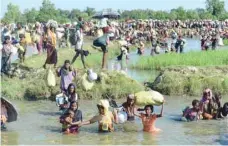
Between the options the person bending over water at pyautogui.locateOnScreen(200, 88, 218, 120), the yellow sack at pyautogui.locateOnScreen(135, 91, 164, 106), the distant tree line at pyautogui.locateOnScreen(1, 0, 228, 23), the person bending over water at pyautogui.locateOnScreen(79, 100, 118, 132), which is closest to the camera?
the person bending over water at pyautogui.locateOnScreen(79, 100, 118, 132)

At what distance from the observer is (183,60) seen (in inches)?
841

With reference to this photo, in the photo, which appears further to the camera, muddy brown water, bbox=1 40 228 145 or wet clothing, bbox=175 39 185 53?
wet clothing, bbox=175 39 185 53

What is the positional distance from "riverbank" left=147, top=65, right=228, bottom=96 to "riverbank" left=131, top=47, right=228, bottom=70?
477cm

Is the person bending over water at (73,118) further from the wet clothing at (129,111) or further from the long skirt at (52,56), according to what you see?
the long skirt at (52,56)

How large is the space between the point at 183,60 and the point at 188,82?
244 inches

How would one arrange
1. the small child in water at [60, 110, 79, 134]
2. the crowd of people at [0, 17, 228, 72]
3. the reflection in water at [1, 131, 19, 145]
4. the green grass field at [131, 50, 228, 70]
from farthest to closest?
the green grass field at [131, 50, 228, 70]
the crowd of people at [0, 17, 228, 72]
the small child in water at [60, 110, 79, 134]
the reflection in water at [1, 131, 19, 145]

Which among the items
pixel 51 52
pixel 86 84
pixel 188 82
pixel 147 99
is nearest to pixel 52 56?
pixel 51 52

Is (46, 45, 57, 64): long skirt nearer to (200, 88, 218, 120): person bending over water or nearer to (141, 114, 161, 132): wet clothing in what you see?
(200, 88, 218, 120): person bending over water

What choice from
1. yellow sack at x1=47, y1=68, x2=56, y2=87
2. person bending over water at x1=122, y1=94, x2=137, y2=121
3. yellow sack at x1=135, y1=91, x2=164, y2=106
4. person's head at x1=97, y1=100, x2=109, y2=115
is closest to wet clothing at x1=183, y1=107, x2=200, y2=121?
yellow sack at x1=135, y1=91, x2=164, y2=106

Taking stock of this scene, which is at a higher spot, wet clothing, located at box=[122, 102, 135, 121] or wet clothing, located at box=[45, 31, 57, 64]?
wet clothing, located at box=[45, 31, 57, 64]

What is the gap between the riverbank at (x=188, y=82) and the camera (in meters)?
15.2

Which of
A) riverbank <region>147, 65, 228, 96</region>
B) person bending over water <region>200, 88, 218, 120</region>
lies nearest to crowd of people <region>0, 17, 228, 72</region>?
riverbank <region>147, 65, 228, 96</region>

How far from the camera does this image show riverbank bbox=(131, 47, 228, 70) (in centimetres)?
2078

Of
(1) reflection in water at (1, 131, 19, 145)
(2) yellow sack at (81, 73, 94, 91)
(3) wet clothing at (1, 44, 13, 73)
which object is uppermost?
(3) wet clothing at (1, 44, 13, 73)
